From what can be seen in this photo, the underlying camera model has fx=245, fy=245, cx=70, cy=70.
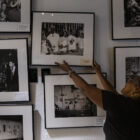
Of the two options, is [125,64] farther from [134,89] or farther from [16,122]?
[16,122]

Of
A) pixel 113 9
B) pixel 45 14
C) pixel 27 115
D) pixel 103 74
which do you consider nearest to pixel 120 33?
pixel 113 9

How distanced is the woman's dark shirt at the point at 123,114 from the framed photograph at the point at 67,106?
39 centimetres

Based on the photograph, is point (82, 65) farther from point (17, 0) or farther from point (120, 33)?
point (17, 0)

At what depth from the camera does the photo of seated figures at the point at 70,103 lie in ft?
5.23

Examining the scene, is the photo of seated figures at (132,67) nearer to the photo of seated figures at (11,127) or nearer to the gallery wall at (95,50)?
the gallery wall at (95,50)

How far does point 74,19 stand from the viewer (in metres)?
1.59

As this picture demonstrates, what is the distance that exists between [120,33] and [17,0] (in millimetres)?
705

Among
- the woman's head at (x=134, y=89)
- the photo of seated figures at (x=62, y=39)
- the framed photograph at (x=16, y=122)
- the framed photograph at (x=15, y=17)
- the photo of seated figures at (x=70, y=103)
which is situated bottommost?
the framed photograph at (x=16, y=122)

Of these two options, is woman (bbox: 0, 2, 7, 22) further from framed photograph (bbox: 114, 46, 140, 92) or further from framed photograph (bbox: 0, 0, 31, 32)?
framed photograph (bbox: 114, 46, 140, 92)

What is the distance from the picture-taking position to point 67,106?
1605 millimetres

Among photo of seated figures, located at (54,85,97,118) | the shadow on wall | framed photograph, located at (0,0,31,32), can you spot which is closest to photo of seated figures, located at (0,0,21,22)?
framed photograph, located at (0,0,31,32)

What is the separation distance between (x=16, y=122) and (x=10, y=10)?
71 cm

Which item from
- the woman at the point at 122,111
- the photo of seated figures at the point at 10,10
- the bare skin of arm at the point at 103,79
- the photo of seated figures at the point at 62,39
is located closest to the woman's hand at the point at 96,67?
the bare skin of arm at the point at 103,79

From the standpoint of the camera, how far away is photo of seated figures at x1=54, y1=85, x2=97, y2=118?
1.59m
